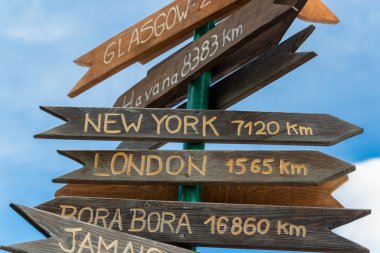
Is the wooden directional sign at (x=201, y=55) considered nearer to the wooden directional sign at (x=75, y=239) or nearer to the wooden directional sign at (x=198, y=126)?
the wooden directional sign at (x=198, y=126)

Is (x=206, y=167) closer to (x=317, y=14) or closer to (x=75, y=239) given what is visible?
(x=75, y=239)

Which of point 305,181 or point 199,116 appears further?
point 199,116

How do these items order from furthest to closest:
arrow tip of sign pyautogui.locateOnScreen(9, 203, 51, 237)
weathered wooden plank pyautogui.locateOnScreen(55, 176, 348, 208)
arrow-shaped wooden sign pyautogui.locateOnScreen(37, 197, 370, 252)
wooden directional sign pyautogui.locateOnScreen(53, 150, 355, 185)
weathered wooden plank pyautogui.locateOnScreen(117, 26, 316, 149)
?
→ weathered wooden plank pyautogui.locateOnScreen(117, 26, 316, 149)
weathered wooden plank pyautogui.locateOnScreen(55, 176, 348, 208)
wooden directional sign pyautogui.locateOnScreen(53, 150, 355, 185)
arrow-shaped wooden sign pyautogui.locateOnScreen(37, 197, 370, 252)
arrow tip of sign pyautogui.locateOnScreen(9, 203, 51, 237)

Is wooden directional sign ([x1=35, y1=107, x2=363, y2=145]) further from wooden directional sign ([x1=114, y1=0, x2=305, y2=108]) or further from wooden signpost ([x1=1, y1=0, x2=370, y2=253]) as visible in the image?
wooden directional sign ([x1=114, y1=0, x2=305, y2=108])

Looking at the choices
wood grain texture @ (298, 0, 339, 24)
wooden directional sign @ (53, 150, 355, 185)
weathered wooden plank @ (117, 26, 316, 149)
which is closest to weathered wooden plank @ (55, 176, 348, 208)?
wooden directional sign @ (53, 150, 355, 185)

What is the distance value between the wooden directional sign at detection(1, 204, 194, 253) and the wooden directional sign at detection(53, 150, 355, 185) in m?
0.46

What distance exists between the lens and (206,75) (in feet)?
15.1

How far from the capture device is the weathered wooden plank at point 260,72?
4.26 meters

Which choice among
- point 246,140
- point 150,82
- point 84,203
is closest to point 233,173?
point 246,140

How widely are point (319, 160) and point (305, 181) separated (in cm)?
13

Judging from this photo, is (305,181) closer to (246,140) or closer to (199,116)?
(246,140)

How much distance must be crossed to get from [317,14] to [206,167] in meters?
1.66

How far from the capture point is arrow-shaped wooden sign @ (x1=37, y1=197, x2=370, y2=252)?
3602 mm

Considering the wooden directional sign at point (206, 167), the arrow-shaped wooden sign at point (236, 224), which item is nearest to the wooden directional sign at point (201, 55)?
the wooden directional sign at point (206, 167)
